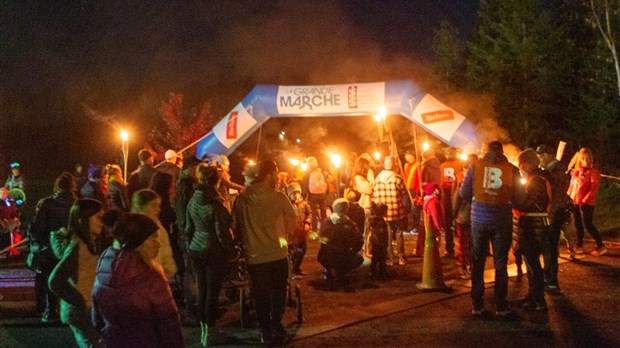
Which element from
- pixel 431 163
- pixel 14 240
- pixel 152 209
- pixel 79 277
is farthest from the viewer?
pixel 14 240

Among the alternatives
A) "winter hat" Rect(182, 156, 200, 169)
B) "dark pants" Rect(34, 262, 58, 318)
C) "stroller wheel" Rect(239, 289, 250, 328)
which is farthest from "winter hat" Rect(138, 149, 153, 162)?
"stroller wheel" Rect(239, 289, 250, 328)

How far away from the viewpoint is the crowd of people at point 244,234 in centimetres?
335

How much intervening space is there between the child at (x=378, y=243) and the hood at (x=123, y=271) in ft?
18.9

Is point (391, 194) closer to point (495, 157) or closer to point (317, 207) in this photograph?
point (495, 157)

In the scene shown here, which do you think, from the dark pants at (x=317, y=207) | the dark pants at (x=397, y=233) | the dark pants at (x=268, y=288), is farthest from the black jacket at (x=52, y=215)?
the dark pants at (x=317, y=207)

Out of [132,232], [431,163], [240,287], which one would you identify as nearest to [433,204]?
[431,163]

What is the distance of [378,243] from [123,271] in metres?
5.86

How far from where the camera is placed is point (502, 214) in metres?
6.70

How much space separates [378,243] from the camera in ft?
28.7

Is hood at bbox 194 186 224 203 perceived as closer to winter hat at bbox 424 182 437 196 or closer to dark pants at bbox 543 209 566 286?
winter hat at bbox 424 182 437 196

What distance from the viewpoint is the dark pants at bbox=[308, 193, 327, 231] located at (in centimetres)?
1266

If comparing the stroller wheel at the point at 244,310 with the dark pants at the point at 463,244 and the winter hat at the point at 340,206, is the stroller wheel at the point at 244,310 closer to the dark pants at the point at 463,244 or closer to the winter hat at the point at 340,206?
the winter hat at the point at 340,206

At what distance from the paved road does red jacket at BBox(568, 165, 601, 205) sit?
1.92 metres

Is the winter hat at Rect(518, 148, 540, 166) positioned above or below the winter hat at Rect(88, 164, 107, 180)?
above
